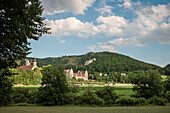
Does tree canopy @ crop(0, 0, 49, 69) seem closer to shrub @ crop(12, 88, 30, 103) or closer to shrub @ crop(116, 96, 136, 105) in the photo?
shrub @ crop(116, 96, 136, 105)

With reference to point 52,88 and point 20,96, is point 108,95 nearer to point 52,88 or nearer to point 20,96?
point 52,88

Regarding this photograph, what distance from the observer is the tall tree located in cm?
863

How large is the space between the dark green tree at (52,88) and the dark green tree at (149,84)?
35.9 ft

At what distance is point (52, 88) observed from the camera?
856 inches

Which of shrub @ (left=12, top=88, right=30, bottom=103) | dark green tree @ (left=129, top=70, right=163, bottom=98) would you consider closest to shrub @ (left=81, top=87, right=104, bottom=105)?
dark green tree @ (left=129, top=70, right=163, bottom=98)

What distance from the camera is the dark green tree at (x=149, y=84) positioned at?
23312mm

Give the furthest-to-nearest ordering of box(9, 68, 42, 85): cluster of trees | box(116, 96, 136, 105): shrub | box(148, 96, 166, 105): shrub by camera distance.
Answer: box(9, 68, 42, 85): cluster of trees < box(116, 96, 136, 105): shrub < box(148, 96, 166, 105): shrub

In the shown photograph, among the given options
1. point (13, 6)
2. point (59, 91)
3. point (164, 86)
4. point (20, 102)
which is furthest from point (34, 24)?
point (164, 86)

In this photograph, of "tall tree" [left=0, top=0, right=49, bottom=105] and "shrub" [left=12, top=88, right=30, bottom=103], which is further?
"shrub" [left=12, top=88, right=30, bottom=103]

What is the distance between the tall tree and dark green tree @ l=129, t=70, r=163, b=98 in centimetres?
1830

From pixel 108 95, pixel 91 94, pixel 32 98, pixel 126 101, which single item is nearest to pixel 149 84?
pixel 126 101

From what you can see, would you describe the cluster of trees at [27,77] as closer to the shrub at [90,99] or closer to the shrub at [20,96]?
the shrub at [20,96]

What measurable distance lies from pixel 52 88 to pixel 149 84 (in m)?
14.3

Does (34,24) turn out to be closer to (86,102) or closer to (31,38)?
(31,38)
